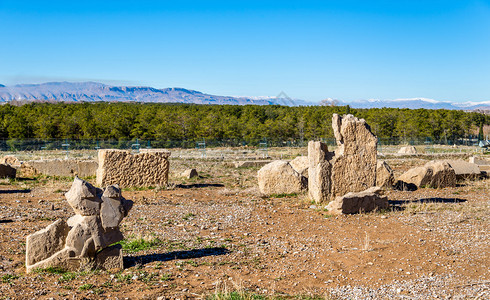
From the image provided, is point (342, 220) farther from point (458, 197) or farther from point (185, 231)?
point (458, 197)

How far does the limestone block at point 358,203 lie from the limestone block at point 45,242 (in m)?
7.02

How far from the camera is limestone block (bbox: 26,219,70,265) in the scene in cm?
689

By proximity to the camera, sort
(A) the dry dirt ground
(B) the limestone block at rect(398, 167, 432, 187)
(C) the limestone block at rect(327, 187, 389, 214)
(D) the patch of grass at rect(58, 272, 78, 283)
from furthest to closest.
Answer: (B) the limestone block at rect(398, 167, 432, 187) < (C) the limestone block at rect(327, 187, 389, 214) < (D) the patch of grass at rect(58, 272, 78, 283) < (A) the dry dirt ground

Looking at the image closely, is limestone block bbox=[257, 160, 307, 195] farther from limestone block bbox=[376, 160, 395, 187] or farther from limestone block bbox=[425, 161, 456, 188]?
limestone block bbox=[425, 161, 456, 188]

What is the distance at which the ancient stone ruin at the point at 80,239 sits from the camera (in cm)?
692

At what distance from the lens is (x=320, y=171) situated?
13281mm

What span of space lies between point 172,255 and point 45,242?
2.23m

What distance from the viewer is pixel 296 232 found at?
33.3 ft

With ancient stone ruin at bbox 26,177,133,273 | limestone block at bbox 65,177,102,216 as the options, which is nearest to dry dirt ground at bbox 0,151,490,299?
ancient stone ruin at bbox 26,177,133,273

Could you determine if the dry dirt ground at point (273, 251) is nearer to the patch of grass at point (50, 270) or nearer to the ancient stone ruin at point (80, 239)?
the patch of grass at point (50, 270)

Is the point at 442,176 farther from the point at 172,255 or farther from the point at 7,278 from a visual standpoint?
the point at 7,278

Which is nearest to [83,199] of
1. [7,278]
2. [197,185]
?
[7,278]

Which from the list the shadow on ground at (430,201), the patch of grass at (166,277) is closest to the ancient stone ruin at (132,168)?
the shadow on ground at (430,201)

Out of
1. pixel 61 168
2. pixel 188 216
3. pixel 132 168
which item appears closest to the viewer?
pixel 188 216
